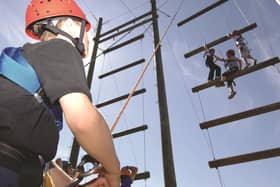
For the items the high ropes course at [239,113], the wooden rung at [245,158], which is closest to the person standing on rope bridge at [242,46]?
the high ropes course at [239,113]

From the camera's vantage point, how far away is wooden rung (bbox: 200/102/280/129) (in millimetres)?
4977

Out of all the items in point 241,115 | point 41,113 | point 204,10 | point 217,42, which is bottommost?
point 41,113

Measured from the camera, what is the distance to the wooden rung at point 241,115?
196 inches

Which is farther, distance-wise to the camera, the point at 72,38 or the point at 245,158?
the point at 245,158

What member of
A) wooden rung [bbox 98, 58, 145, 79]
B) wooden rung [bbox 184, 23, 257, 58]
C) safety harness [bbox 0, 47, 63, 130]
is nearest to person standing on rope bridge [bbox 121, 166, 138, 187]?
safety harness [bbox 0, 47, 63, 130]

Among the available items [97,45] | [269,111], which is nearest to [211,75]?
[269,111]

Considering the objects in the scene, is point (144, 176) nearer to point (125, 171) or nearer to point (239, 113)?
point (239, 113)

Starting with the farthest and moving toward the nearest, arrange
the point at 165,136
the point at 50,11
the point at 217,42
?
1. the point at 217,42
2. the point at 165,136
3. the point at 50,11

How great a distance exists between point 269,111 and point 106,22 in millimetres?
8460

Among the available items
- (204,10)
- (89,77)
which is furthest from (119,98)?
(204,10)

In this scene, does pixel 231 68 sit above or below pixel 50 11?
above

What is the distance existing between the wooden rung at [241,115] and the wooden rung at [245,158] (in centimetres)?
93

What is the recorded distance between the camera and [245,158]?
4570mm

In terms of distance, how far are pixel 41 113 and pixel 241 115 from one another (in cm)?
501
